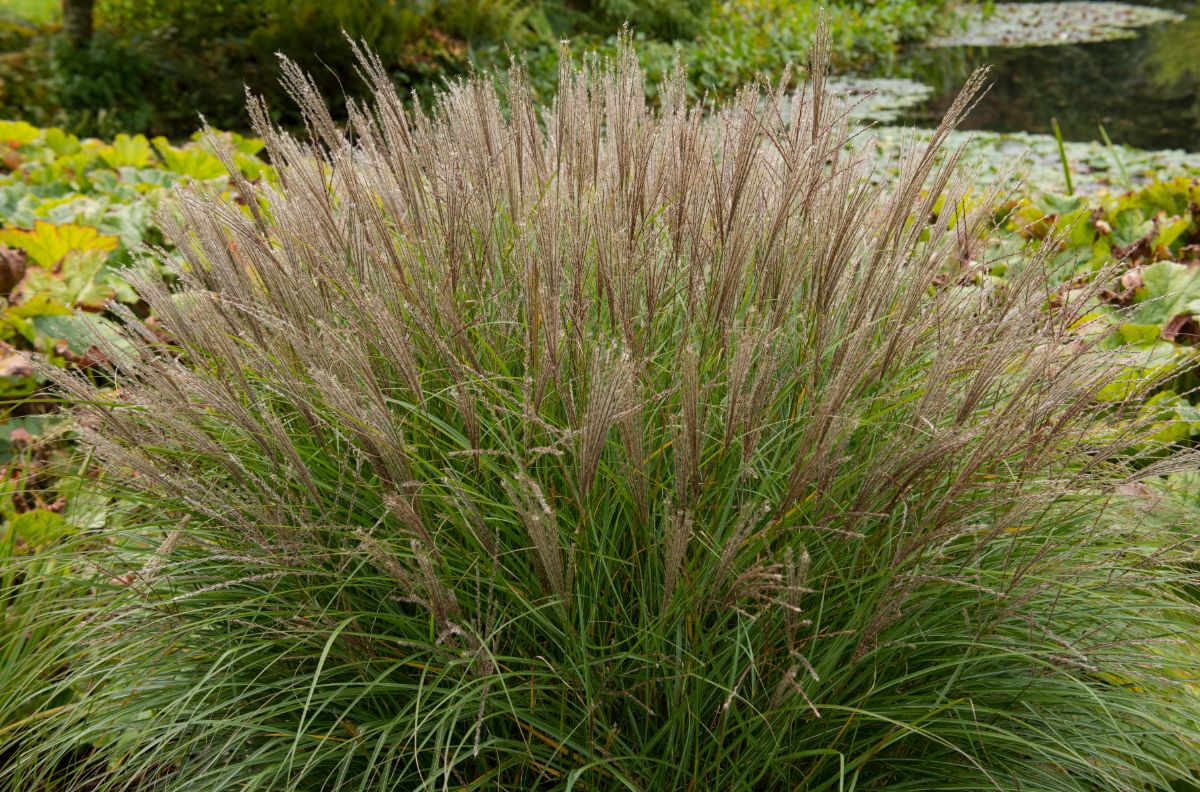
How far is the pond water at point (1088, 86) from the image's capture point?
1007cm

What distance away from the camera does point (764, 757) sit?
1602 millimetres

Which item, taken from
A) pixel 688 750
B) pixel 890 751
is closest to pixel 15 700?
pixel 688 750

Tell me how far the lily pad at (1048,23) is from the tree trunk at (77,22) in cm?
1260

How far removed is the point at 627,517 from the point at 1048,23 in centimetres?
1931

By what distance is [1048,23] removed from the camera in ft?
57.5

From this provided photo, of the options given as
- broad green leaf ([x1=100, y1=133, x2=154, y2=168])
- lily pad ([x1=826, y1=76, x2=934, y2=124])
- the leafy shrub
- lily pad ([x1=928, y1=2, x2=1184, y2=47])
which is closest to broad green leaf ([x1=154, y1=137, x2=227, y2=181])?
broad green leaf ([x1=100, y1=133, x2=154, y2=168])

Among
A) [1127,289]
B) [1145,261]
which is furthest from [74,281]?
[1145,261]

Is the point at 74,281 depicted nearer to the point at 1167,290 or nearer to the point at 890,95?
the point at 1167,290

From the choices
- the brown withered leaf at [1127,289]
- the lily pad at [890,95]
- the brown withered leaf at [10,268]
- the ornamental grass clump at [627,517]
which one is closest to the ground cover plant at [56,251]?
the brown withered leaf at [10,268]

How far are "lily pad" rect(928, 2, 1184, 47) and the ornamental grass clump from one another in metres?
15.5

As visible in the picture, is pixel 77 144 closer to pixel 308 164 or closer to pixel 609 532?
pixel 308 164

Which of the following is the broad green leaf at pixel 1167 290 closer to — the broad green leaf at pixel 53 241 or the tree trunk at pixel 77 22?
the broad green leaf at pixel 53 241

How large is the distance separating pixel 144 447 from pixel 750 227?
4.21 ft

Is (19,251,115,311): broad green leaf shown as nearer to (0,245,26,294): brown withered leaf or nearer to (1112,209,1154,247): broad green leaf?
(0,245,26,294): brown withered leaf
